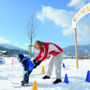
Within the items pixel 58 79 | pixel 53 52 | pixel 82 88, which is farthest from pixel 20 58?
pixel 82 88

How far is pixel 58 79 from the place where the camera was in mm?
4062

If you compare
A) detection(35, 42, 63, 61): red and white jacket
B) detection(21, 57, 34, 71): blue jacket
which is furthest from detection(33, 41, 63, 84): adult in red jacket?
detection(21, 57, 34, 71): blue jacket

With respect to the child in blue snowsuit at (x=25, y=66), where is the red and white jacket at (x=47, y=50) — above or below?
above

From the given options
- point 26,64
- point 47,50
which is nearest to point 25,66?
point 26,64

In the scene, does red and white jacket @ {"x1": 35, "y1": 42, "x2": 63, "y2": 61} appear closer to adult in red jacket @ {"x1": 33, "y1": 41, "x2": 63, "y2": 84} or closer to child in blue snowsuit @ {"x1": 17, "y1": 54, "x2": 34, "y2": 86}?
adult in red jacket @ {"x1": 33, "y1": 41, "x2": 63, "y2": 84}

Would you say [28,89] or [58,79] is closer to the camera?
[28,89]

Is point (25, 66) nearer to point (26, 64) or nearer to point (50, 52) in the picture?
point (26, 64)

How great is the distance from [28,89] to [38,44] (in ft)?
4.01

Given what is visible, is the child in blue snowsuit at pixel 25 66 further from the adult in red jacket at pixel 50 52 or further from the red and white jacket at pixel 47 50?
the red and white jacket at pixel 47 50

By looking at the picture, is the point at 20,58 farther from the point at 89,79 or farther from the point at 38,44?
the point at 89,79

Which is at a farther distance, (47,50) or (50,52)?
(50,52)

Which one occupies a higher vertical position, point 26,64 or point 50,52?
point 50,52

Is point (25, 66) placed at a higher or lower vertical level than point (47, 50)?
lower

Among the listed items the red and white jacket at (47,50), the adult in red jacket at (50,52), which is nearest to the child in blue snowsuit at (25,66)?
the adult in red jacket at (50,52)
